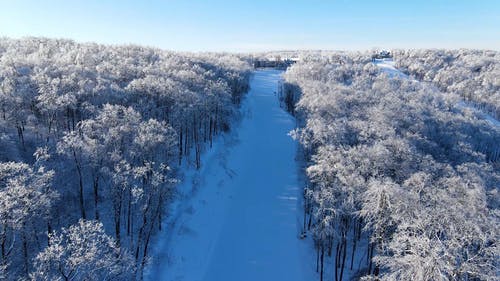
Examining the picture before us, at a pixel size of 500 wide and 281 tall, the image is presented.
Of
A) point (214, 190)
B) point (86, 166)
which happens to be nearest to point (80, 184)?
point (86, 166)

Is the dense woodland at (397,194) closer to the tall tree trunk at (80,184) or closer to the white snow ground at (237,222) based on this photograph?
the white snow ground at (237,222)

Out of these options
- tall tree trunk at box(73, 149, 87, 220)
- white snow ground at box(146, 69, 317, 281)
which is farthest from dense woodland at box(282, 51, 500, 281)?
tall tree trunk at box(73, 149, 87, 220)

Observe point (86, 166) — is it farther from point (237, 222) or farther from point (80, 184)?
point (237, 222)

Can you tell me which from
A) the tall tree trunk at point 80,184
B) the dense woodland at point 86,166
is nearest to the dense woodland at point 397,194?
the dense woodland at point 86,166

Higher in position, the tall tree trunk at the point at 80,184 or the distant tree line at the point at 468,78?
the distant tree line at the point at 468,78

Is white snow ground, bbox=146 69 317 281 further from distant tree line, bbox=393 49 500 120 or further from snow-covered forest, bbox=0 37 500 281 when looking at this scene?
distant tree line, bbox=393 49 500 120

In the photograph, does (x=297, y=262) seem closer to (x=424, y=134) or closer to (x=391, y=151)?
(x=391, y=151)
